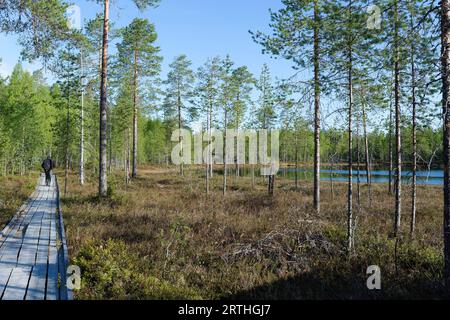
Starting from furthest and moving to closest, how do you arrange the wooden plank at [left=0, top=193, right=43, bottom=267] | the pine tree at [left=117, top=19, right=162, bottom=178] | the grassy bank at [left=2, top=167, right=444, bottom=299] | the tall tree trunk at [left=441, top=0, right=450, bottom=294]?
the pine tree at [left=117, top=19, right=162, bottom=178]
the wooden plank at [left=0, top=193, right=43, bottom=267]
the grassy bank at [left=2, top=167, right=444, bottom=299]
the tall tree trunk at [left=441, top=0, right=450, bottom=294]

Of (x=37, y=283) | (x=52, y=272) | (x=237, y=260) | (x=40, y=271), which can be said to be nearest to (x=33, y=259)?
(x=40, y=271)

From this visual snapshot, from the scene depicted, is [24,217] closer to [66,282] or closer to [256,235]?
[66,282]

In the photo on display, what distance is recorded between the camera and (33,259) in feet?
23.0

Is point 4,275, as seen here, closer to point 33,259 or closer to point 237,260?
point 33,259

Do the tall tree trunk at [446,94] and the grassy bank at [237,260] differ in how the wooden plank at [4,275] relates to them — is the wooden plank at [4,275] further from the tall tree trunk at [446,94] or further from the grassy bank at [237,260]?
the tall tree trunk at [446,94]

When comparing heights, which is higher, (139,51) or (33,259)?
(139,51)

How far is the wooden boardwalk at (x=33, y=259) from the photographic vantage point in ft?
17.5

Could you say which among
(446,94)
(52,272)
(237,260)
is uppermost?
(446,94)

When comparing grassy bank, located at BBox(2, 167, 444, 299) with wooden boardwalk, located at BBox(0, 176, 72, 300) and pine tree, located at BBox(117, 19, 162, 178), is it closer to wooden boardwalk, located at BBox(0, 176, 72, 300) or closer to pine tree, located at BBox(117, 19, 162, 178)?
wooden boardwalk, located at BBox(0, 176, 72, 300)

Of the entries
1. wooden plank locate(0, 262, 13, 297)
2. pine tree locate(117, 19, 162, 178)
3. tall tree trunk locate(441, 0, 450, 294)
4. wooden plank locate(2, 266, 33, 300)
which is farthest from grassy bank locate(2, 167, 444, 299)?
pine tree locate(117, 19, 162, 178)

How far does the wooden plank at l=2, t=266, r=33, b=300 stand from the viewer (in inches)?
203

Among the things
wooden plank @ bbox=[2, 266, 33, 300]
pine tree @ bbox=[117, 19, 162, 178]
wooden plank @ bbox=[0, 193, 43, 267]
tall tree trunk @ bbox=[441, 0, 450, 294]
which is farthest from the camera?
pine tree @ bbox=[117, 19, 162, 178]

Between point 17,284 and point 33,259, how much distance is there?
1.52 meters
